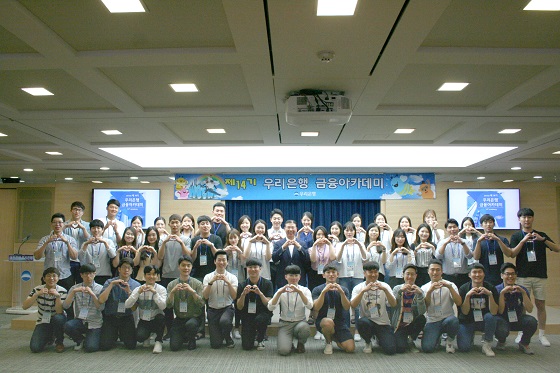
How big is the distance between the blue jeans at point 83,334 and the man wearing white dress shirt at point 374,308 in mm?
2957

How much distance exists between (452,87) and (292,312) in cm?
299

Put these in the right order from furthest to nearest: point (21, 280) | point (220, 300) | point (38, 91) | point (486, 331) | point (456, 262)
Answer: point (21, 280)
point (456, 262)
point (220, 300)
point (486, 331)
point (38, 91)

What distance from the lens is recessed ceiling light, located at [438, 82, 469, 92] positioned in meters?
4.10

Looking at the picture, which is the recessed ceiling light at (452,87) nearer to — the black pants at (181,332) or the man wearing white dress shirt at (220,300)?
the man wearing white dress shirt at (220,300)

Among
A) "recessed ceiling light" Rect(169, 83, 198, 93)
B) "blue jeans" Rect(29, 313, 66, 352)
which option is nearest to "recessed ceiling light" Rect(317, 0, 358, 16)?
"recessed ceiling light" Rect(169, 83, 198, 93)

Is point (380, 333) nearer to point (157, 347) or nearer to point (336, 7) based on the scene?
point (157, 347)

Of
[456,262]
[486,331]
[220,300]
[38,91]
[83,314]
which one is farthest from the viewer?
[456,262]

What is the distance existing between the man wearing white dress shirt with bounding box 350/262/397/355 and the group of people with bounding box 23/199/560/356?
12 mm

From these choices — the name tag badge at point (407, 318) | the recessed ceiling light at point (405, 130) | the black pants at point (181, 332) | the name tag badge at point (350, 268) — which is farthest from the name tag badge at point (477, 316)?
the black pants at point (181, 332)

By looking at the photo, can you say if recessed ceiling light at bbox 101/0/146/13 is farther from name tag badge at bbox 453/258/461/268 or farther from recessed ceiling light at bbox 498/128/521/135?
name tag badge at bbox 453/258/461/268

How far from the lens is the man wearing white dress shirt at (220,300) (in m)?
5.49

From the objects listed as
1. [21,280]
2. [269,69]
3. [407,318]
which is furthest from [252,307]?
[21,280]

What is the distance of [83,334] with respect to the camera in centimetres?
549

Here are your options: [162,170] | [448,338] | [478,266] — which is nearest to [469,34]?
[478,266]
